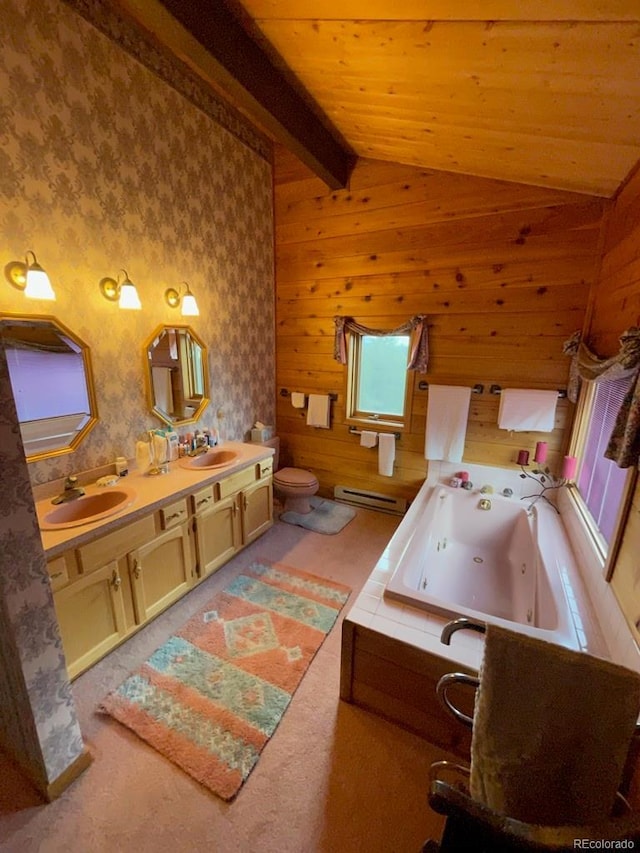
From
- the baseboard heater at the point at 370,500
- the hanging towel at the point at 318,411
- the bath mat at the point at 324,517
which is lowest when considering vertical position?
the bath mat at the point at 324,517

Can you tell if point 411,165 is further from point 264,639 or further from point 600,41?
point 264,639

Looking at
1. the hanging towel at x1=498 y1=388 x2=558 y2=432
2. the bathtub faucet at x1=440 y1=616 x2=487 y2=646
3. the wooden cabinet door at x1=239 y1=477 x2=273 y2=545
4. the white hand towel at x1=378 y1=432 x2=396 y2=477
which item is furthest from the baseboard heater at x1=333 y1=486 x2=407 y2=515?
the bathtub faucet at x1=440 y1=616 x2=487 y2=646

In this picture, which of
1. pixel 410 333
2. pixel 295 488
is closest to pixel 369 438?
pixel 295 488

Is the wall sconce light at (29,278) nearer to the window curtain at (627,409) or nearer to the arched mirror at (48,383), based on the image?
the arched mirror at (48,383)

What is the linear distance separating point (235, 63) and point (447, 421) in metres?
2.70

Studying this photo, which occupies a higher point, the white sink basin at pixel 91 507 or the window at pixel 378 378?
the window at pixel 378 378

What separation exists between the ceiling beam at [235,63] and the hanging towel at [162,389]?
1709 millimetres

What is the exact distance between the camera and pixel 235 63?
69.7 inches

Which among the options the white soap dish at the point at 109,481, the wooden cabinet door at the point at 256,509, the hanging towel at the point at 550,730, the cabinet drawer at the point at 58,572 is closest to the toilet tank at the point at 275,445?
the wooden cabinet door at the point at 256,509

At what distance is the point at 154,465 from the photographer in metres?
2.50

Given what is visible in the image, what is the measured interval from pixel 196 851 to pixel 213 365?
2806 mm

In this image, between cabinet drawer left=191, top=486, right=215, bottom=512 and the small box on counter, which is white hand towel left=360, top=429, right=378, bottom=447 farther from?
cabinet drawer left=191, top=486, right=215, bottom=512

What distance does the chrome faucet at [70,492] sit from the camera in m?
Result: 1.98

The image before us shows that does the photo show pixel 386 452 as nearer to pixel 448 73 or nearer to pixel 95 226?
pixel 448 73
